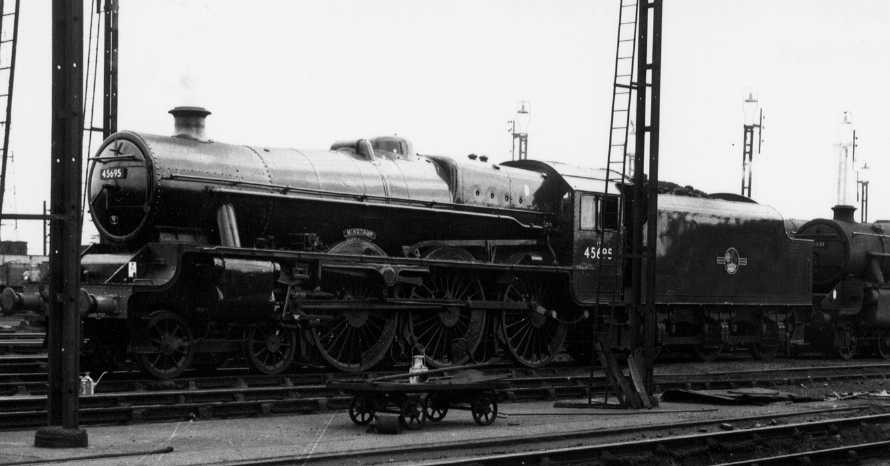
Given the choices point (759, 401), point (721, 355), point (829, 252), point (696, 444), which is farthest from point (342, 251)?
point (829, 252)

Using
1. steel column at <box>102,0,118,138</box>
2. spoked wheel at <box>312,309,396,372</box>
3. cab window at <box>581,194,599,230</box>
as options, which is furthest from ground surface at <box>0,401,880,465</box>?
steel column at <box>102,0,118,138</box>

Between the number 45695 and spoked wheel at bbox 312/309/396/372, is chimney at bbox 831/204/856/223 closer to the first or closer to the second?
the number 45695

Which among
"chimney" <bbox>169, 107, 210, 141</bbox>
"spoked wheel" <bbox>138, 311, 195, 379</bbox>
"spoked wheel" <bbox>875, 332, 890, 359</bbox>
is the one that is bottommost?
"spoked wheel" <bbox>875, 332, 890, 359</bbox>

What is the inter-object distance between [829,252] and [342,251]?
15.4 meters

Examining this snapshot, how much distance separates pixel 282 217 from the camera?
17.9m

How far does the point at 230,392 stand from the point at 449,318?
5.78 meters

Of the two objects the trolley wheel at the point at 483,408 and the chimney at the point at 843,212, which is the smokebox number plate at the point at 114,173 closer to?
the trolley wheel at the point at 483,408

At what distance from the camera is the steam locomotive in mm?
16516

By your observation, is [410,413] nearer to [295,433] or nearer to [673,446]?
[295,433]

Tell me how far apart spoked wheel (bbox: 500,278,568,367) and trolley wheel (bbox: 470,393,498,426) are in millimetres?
7074

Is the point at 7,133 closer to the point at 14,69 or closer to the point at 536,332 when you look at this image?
the point at 14,69

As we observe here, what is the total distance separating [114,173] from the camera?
55.9 feet

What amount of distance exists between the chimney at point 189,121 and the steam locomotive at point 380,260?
25 mm

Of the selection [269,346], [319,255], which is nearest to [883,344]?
[319,255]
